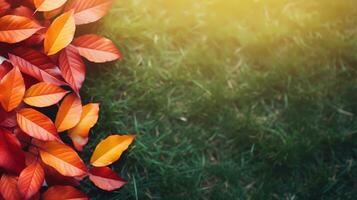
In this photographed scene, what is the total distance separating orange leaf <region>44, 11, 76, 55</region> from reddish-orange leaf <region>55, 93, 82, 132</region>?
0.20 m

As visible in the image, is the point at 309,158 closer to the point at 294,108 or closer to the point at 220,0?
the point at 294,108

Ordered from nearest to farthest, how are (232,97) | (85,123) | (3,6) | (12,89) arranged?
1. (12,89)
2. (3,6)
3. (85,123)
4. (232,97)

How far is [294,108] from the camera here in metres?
2.29

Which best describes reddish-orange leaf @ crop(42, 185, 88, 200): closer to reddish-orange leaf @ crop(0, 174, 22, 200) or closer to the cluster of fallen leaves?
the cluster of fallen leaves

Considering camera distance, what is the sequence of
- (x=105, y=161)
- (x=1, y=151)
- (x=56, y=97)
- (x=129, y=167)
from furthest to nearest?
(x=129, y=167)
(x=105, y=161)
(x=56, y=97)
(x=1, y=151)

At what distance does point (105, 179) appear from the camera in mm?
2018

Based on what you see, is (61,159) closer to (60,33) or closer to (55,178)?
(55,178)

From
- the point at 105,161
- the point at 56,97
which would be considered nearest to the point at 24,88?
the point at 56,97

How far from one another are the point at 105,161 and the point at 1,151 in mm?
410

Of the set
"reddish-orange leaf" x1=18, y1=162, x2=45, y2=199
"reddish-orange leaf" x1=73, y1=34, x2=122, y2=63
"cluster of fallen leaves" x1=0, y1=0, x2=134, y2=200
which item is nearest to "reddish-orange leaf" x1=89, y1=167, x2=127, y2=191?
"cluster of fallen leaves" x1=0, y1=0, x2=134, y2=200

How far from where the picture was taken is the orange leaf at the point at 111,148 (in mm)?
2004

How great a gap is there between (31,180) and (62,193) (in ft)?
0.49

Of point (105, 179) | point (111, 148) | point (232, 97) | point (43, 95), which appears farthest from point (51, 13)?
point (232, 97)

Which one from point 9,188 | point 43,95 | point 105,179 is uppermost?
point 43,95
